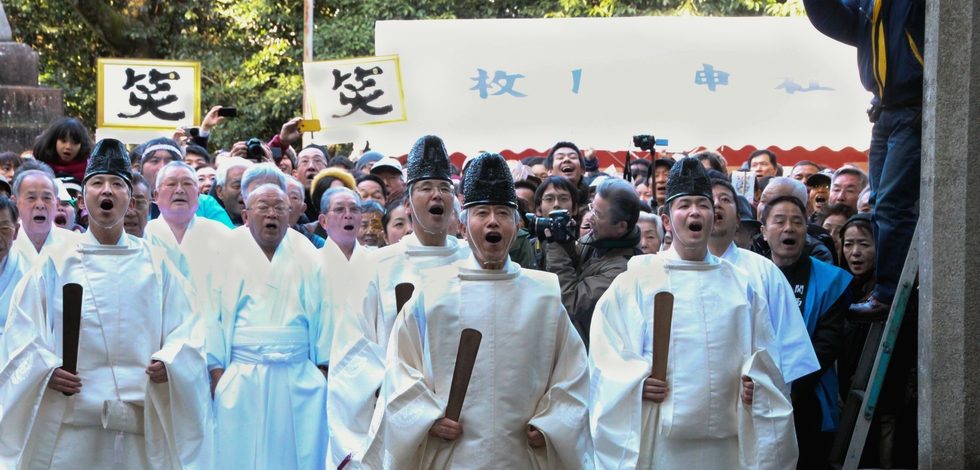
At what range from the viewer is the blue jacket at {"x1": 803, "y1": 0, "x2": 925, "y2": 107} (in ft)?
22.4

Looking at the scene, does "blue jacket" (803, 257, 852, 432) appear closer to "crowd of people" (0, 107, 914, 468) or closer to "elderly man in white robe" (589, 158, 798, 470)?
"crowd of people" (0, 107, 914, 468)

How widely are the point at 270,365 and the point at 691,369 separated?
2389mm

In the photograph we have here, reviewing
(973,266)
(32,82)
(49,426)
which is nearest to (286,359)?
(49,426)

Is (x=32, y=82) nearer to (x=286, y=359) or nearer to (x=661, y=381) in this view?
(x=286, y=359)

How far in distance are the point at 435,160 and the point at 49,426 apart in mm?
2240

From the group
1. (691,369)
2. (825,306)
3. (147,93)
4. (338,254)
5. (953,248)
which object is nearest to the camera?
(953,248)

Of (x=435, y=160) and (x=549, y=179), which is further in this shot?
(x=549, y=179)

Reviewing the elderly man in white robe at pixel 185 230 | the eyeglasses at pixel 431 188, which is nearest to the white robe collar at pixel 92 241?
the elderly man in white robe at pixel 185 230

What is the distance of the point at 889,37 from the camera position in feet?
22.6

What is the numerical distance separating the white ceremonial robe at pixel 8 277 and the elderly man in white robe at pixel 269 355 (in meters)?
1.11

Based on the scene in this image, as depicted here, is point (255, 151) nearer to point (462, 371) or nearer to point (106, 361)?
point (106, 361)

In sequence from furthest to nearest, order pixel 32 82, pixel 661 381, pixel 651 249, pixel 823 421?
pixel 32 82 < pixel 651 249 < pixel 823 421 < pixel 661 381

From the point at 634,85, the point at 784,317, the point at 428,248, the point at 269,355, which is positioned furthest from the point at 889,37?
the point at 634,85

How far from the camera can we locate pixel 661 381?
620 centimetres
